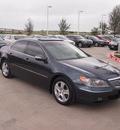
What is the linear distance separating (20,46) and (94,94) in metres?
3.01

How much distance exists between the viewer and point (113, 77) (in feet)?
12.5

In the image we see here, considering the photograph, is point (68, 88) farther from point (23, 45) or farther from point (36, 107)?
point (23, 45)

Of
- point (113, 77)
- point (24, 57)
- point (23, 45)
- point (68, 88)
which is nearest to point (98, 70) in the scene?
point (113, 77)

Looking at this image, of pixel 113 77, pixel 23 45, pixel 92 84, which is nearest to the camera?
pixel 92 84

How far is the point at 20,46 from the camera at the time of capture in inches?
213

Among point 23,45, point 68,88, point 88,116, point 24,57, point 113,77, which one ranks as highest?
point 23,45

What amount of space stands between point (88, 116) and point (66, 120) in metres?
0.50

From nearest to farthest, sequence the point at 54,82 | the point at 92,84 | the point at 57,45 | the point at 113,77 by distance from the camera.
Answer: the point at 92,84 → the point at 113,77 → the point at 54,82 → the point at 57,45

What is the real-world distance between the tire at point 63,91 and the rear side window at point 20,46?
5.92 feet

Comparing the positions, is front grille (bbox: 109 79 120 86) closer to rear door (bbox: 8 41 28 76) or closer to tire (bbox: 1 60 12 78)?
rear door (bbox: 8 41 28 76)

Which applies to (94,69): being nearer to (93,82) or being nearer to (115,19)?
(93,82)

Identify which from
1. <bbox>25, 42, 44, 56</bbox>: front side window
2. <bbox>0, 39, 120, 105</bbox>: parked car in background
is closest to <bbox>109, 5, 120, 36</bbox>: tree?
<bbox>0, 39, 120, 105</bbox>: parked car in background

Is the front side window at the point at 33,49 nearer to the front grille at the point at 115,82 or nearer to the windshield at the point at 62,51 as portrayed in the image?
the windshield at the point at 62,51

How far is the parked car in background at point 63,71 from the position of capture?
3.58 meters
